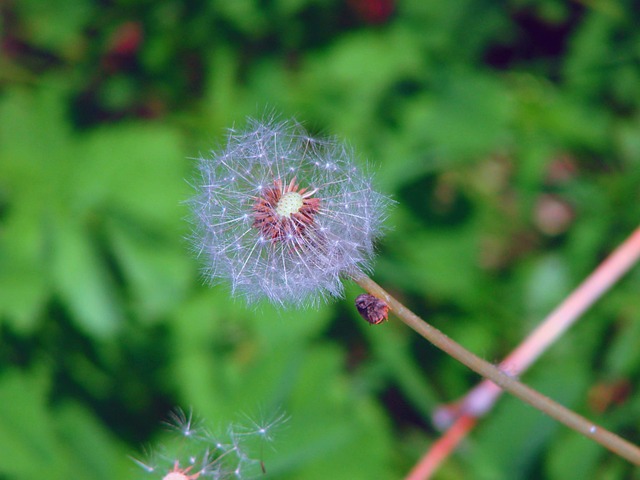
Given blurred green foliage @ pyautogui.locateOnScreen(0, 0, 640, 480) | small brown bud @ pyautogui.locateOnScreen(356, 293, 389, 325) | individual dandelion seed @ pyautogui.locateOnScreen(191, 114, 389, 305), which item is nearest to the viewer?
small brown bud @ pyautogui.locateOnScreen(356, 293, 389, 325)

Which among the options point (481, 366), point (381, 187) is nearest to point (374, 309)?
point (481, 366)

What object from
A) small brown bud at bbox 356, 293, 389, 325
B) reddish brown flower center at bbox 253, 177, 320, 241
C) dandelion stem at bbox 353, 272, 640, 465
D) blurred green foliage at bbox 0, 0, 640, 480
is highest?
blurred green foliage at bbox 0, 0, 640, 480

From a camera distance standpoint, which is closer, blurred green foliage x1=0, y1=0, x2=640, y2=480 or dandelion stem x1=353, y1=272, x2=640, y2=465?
dandelion stem x1=353, y1=272, x2=640, y2=465

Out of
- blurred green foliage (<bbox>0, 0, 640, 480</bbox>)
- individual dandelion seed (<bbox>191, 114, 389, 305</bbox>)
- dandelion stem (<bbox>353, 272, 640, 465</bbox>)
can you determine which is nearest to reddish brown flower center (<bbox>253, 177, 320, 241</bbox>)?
individual dandelion seed (<bbox>191, 114, 389, 305</bbox>)

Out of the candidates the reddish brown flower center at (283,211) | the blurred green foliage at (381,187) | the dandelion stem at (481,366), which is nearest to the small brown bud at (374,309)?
the dandelion stem at (481,366)

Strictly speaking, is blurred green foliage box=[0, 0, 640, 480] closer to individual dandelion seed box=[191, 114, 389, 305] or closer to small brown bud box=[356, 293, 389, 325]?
individual dandelion seed box=[191, 114, 389, 305]

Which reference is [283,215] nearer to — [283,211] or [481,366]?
[283,211]

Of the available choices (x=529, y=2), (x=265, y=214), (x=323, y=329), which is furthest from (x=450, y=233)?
(x=265, y=214)
